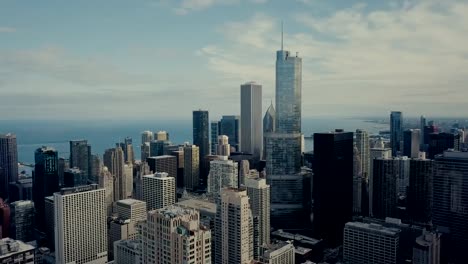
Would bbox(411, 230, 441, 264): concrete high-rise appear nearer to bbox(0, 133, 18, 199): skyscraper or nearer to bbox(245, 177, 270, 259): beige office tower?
bbox(245, 177, 270, 259): beige office tower

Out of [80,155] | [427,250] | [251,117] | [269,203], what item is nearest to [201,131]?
[251,117]

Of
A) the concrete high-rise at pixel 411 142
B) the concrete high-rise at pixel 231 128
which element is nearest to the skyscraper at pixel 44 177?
the concrete high-rise at pixel 231 128

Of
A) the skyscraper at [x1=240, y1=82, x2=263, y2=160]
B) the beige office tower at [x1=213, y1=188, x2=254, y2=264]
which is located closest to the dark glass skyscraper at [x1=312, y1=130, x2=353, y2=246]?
the beige office tower at [x1=213, y1=188, x2=254, y2=264]

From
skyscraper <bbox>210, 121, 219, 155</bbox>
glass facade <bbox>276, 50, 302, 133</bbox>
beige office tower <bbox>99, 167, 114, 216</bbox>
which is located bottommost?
beige office tower <bbox>99, 167, 114, 216</bbox>

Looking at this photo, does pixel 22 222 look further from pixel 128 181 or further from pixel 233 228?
pixel 233 228

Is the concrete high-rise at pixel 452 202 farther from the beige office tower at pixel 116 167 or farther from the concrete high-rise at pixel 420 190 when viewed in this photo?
the beige office tower at pixel 116 167

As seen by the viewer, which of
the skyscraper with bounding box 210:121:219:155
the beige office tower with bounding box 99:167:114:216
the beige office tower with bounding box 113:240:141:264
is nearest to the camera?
the beige office tower with bounding box 113:240:141:264

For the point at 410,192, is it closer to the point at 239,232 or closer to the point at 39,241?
the point at 239,232
